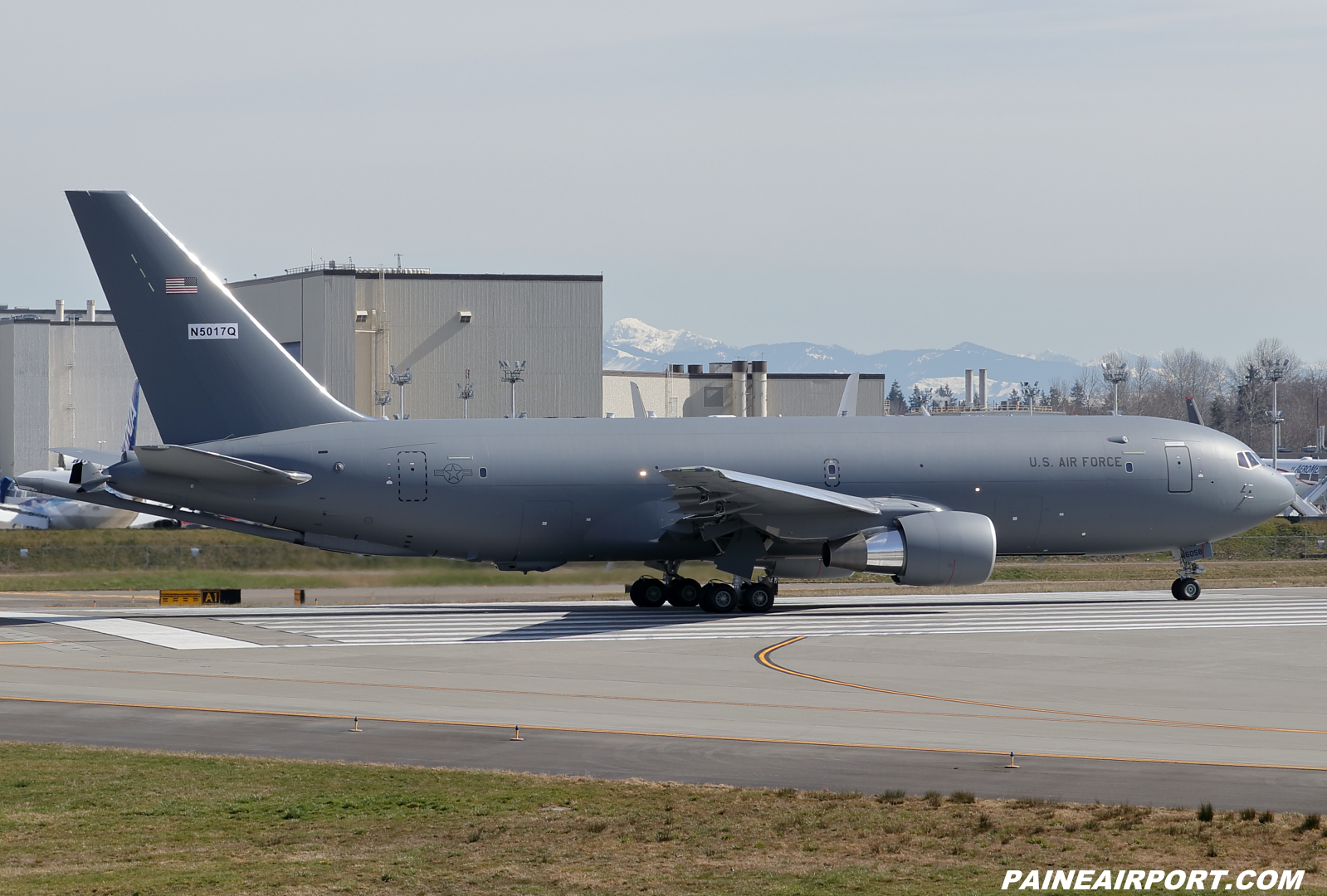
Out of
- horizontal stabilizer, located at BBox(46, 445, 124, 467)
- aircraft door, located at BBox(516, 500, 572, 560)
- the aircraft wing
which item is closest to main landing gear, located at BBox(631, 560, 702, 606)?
the aircraft wing

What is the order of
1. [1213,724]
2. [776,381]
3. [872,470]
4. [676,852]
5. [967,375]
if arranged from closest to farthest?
[676,852], [1213,724], [872,470], [776,381], [967,375]

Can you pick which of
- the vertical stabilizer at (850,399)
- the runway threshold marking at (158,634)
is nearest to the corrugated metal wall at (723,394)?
the vertical stabilizer at (850,399)

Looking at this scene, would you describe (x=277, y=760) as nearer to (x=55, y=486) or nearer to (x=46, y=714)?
(x=46, y=714)

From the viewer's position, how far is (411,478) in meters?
36.2

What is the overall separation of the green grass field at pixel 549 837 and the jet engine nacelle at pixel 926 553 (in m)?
19.4

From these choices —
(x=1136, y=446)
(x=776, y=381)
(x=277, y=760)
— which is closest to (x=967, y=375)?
(x=776, y=381)

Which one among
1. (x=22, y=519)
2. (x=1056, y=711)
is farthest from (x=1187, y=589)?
(x=22, y=519)

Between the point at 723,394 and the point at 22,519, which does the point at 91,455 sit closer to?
the point at 22,519

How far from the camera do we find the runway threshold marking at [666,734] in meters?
17.2

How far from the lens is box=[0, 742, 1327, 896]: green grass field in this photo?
12102 mm

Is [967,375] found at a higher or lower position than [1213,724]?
higher

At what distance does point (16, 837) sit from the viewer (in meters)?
13.8

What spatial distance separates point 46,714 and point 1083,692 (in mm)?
17032

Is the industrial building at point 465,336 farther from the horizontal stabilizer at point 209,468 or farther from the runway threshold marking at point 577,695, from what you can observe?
the runway threshold marking at point 577,695
